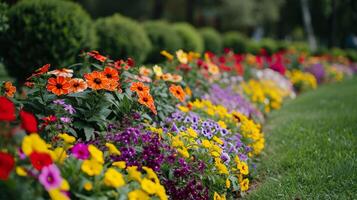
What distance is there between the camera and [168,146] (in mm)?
3318

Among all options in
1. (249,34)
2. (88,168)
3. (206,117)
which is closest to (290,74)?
(206,117)

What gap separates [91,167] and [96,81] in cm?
108

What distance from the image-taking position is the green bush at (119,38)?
8.91 metres

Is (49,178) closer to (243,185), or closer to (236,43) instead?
(243,185)

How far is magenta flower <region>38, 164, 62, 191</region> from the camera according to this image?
222 centimetres

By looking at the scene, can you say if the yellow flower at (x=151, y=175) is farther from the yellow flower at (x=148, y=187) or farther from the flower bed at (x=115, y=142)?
the yellow flower at (x=148, y=187)

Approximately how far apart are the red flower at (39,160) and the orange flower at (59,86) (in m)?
1.20

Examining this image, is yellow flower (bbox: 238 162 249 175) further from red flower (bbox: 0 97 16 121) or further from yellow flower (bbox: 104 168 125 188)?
red flower (bbox: 0 97 16 121)

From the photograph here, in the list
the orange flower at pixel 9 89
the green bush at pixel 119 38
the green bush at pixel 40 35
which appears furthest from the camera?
the green bush at pixel 119 38

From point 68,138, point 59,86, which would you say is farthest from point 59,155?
point 59,86

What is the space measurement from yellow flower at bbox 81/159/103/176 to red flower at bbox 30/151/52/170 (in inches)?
10.0

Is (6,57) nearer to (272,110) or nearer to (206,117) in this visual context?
(206,117)

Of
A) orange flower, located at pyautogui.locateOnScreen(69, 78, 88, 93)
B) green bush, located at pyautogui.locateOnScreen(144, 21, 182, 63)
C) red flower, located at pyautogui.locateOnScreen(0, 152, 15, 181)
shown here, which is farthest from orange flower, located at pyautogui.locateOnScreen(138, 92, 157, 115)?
green bush, located at pyautogui.locateOnScreen(144, 21, 182, 63)

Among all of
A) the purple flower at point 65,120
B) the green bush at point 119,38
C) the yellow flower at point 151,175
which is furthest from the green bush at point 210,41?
the yellow flower at point 151,175
